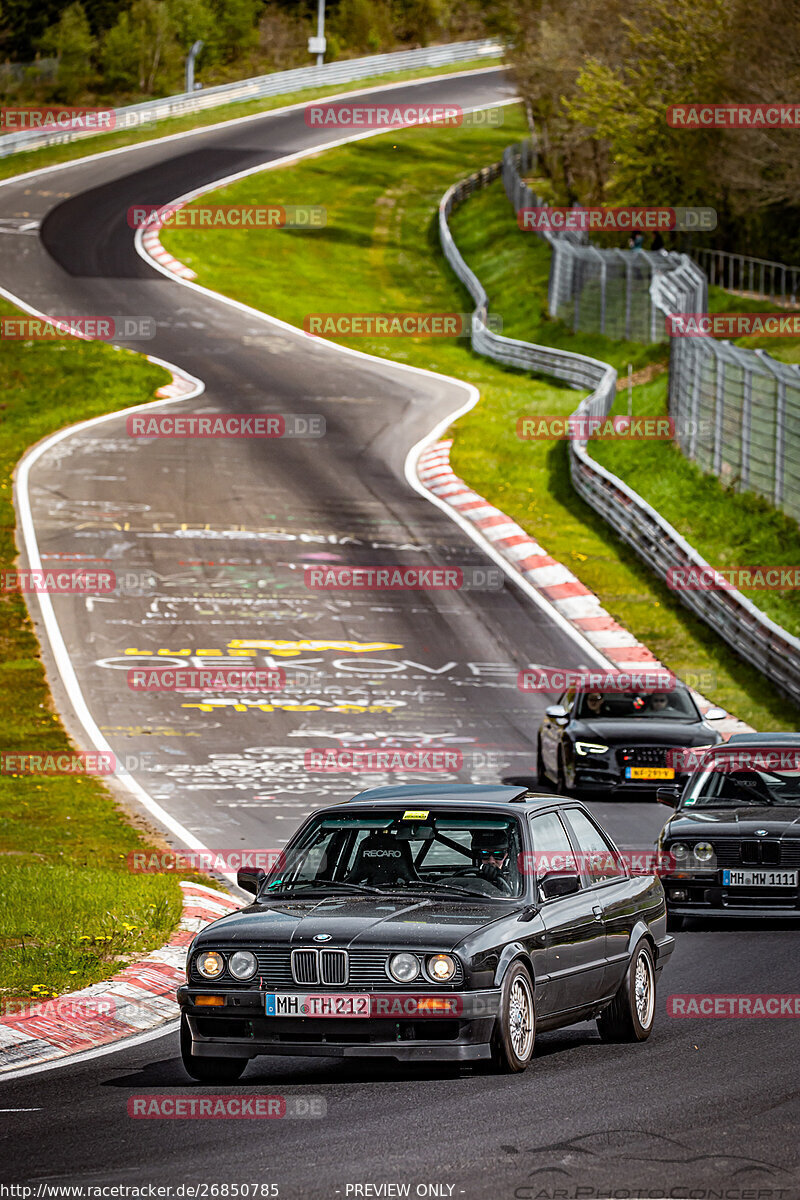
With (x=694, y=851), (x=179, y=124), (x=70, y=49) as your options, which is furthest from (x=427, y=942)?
(x=70, y=49)

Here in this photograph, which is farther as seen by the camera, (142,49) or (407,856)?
(142,49)

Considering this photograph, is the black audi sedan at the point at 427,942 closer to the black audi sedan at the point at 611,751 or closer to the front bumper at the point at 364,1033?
the front bumper at the point at 364,1033

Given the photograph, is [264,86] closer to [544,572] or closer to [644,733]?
[544,572]

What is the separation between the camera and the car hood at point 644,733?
62.4 ft

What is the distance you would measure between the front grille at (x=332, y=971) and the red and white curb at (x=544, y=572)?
1389 cm

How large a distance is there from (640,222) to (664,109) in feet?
16.1

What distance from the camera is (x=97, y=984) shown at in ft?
33.7

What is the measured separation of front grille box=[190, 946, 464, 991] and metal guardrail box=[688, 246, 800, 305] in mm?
39034

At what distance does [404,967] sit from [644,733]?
11.6 meters

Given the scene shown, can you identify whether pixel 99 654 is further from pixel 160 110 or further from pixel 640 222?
pixel 160 110

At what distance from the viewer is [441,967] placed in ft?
25.8

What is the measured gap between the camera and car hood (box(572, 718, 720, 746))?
1902cm

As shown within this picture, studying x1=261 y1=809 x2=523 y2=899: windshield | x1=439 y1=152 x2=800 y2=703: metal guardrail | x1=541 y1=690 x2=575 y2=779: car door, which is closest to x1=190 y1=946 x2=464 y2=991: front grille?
x1=261 y1=809 x2=523 y2=899: windshield

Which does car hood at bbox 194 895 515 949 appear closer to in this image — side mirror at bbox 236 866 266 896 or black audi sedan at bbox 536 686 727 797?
side mirror at bbox 236 866 266 896
